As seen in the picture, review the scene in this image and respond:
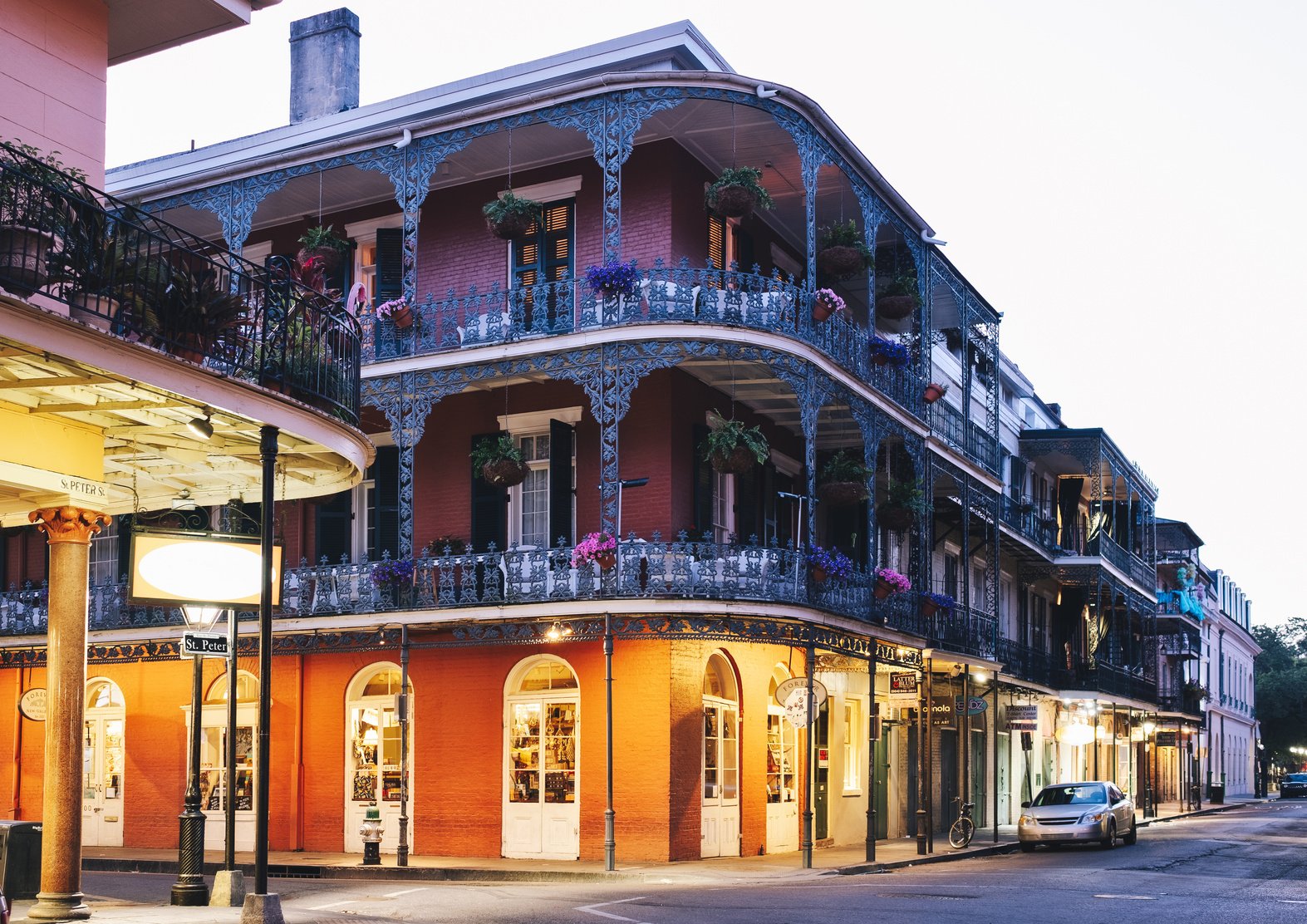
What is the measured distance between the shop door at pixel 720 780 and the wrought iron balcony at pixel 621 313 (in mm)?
5474

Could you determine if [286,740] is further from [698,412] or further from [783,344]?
[783,344]

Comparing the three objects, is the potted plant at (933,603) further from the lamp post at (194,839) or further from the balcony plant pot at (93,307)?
the balcony plant pot at (93,307)

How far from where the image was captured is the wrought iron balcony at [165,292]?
34.8 feet

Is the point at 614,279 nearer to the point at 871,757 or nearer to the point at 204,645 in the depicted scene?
the point at 871,757

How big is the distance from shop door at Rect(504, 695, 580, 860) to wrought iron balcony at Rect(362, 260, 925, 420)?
532cm

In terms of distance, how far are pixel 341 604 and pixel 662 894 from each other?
792 centimetres

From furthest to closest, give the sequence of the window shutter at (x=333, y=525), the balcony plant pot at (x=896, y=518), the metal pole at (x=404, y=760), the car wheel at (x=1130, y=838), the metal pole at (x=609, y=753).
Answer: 1. the car wheel at (x=1130, y=838)
2. the balcony plant pot at (x=896, y=518)
3. the window shutter at (x=333, y=525)
4. the metal pole at (x=404, y=760)
5. the metal pole at (x=609, y=753)

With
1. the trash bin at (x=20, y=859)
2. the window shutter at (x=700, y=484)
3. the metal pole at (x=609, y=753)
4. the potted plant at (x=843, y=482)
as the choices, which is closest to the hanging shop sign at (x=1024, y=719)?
the potted plant at (x=843, y=482)

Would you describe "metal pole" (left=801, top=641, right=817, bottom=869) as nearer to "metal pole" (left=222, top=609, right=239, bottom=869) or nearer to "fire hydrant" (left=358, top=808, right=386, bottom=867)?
"fire hydrant" (left=358, top=808, right=386, bottom=867)

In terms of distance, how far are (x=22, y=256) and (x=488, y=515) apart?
1366cm

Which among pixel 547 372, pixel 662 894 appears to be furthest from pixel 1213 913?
pixel 547 372

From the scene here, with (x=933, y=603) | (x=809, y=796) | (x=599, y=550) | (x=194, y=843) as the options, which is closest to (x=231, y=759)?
(x=194, y=843)

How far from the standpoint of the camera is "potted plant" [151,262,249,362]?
38.0 feet

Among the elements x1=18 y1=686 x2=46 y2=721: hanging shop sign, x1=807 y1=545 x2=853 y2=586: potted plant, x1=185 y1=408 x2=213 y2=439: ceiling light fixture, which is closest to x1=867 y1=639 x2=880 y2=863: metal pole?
x1=807 y1=545 x2=853 y2=586: potted plant
